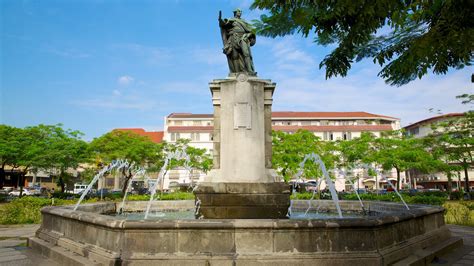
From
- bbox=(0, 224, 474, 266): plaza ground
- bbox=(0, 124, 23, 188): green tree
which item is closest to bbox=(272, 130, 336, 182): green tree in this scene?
bbox=(0, 224, 474, 266): plaza ground

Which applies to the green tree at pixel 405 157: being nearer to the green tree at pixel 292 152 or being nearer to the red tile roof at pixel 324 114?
the green tree at pixel 292 152

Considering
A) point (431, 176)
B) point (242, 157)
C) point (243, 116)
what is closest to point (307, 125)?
point (431, 176)

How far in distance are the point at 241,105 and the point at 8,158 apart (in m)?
36.1

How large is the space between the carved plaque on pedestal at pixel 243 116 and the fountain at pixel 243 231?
26 millimetres

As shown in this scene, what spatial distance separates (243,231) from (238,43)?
19.7 feet

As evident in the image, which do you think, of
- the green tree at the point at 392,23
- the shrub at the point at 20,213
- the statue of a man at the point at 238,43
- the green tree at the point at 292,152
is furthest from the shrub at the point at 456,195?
the shrub at the point at 20,213

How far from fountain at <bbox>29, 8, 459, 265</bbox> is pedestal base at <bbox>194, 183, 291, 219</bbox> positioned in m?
0.02

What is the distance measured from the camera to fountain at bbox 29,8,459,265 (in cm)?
519

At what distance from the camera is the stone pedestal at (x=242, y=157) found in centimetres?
831

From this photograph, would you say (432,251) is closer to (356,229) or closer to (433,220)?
(433,220)

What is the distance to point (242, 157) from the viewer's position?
8945 mm

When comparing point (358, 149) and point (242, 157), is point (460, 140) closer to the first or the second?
point (358, 149)

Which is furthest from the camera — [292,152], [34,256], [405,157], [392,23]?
[405,157]

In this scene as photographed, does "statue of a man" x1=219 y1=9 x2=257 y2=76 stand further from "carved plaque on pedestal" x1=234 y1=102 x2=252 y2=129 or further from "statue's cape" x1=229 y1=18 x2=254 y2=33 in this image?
"carved plaque on pedestal" x1=234 y1=102 x2=252 y2=129
